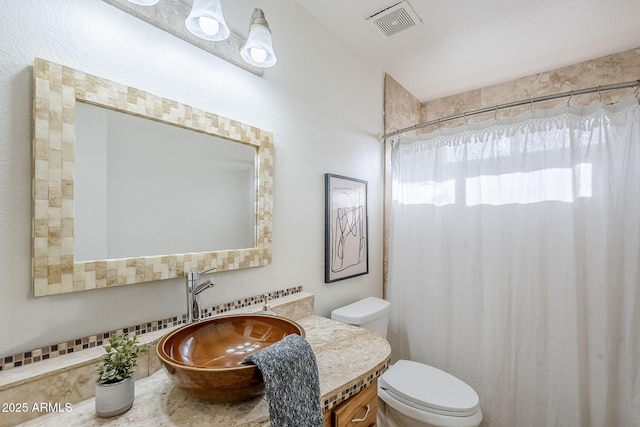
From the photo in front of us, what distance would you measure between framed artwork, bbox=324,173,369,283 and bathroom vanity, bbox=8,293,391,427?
528 millimetres

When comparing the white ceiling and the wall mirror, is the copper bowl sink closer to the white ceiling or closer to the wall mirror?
the wall mirror

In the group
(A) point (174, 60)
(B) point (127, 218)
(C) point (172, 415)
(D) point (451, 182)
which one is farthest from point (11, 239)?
(D) point (451, 182)

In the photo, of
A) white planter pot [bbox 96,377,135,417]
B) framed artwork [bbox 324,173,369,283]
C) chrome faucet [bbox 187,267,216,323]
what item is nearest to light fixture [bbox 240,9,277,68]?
framed artwork [bbox 324,173,369,283]

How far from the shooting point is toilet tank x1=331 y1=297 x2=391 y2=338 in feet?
5.48

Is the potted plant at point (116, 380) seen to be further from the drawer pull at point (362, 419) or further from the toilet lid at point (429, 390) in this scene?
the toilet lid at point (429, 390)

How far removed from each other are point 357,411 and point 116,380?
76cm

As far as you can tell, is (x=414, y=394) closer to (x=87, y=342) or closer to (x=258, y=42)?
(x=87, y=342)

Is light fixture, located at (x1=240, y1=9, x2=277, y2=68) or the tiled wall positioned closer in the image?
light fixture, located at (x1=240, y1=9, x2=277, y2=68)

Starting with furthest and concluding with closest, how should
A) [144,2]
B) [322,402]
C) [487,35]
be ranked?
[487,35] → [144,2] → [322,402]

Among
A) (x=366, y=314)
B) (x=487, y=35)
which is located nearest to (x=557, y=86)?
(x=487, y=35)

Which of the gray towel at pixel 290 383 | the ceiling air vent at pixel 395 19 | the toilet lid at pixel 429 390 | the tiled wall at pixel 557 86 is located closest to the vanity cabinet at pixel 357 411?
the gray towel at pixel 290 383

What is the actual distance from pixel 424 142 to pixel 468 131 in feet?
0.97

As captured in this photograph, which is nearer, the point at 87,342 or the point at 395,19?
the point at 87,342

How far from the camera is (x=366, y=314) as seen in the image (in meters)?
1.72
